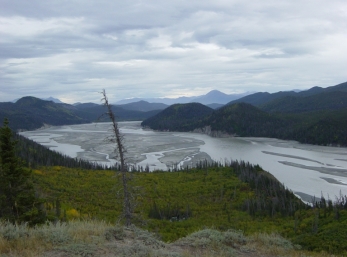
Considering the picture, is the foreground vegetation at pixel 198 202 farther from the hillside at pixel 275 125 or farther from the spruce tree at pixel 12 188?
the hillside at pixel 275 125

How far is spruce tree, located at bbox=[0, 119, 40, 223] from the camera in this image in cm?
1616

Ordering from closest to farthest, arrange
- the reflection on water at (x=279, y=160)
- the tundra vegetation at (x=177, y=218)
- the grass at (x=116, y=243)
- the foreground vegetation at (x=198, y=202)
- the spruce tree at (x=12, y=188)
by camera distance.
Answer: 1. the grass at (x=116, y=243)
2. the tundra vegetation at (x=177, y=218)
3. the spruce tree at (x=12, y=188)
4. the foreground vegetation at (x=198, y=202)
5. the reflection on water at (x=279, y=160)

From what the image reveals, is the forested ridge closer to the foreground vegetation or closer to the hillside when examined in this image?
the hillside

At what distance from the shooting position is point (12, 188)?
53.6 feet

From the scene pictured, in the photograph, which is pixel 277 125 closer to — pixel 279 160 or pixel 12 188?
pixel 279 160

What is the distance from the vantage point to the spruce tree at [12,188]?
16156mm

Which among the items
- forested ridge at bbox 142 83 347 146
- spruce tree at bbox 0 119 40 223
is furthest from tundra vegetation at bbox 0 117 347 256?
forested ridge at bbox 142 83 347 146

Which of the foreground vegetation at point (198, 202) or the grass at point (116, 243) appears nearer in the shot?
the grass at point (116, 243)

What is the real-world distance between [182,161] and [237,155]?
1848 centimetres

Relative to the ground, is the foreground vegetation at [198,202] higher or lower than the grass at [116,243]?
lower

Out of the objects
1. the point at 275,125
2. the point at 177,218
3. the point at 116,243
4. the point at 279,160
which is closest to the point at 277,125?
the point at 275,125

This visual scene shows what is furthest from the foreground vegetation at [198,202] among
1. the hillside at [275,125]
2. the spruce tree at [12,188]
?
the hillside at [275,125]

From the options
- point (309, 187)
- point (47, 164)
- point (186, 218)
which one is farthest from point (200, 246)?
point (47, 164)

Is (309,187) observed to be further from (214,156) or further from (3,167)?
(3,167)
